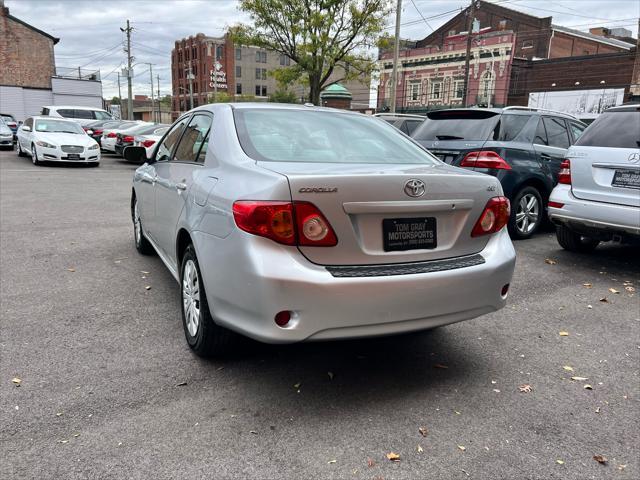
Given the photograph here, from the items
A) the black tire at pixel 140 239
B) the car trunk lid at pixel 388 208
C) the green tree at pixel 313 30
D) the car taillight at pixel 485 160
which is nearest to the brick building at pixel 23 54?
the green tree at pixel 313 30

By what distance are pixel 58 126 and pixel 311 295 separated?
17575mm

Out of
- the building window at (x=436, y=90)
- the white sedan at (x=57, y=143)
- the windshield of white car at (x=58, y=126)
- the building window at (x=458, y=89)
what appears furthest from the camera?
the building window at (x=436, y=90)

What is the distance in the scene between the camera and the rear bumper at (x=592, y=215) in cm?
532

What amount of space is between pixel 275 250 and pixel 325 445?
0.99 meters

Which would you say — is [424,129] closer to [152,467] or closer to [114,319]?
[114,319]

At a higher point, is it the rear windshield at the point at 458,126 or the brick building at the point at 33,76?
the brick building at the point at 33,76

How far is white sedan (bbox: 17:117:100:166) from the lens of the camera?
52.9 feet

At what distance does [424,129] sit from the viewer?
7.73m

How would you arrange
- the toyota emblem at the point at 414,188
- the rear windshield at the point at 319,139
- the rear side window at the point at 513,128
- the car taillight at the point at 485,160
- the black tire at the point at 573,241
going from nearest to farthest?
the toyota emblem at the point at 414,188 → the rear windshield at the point at 319,139 → the black tire at the point at 573,241 → the car taillight at the point at 485,160 → the rear side window at the point at 513,128

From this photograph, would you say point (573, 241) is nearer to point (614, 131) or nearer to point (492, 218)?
point (614, 131)

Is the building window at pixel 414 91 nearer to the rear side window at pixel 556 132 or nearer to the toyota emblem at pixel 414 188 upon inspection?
the rear side window at pixel 556 132

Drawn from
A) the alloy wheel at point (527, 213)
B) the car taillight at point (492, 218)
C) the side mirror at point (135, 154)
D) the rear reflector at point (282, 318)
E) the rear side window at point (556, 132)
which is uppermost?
the rear side window at point (556, 132)

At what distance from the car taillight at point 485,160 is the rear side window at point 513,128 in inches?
11.9

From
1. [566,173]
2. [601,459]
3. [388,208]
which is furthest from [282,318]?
[566,173]
